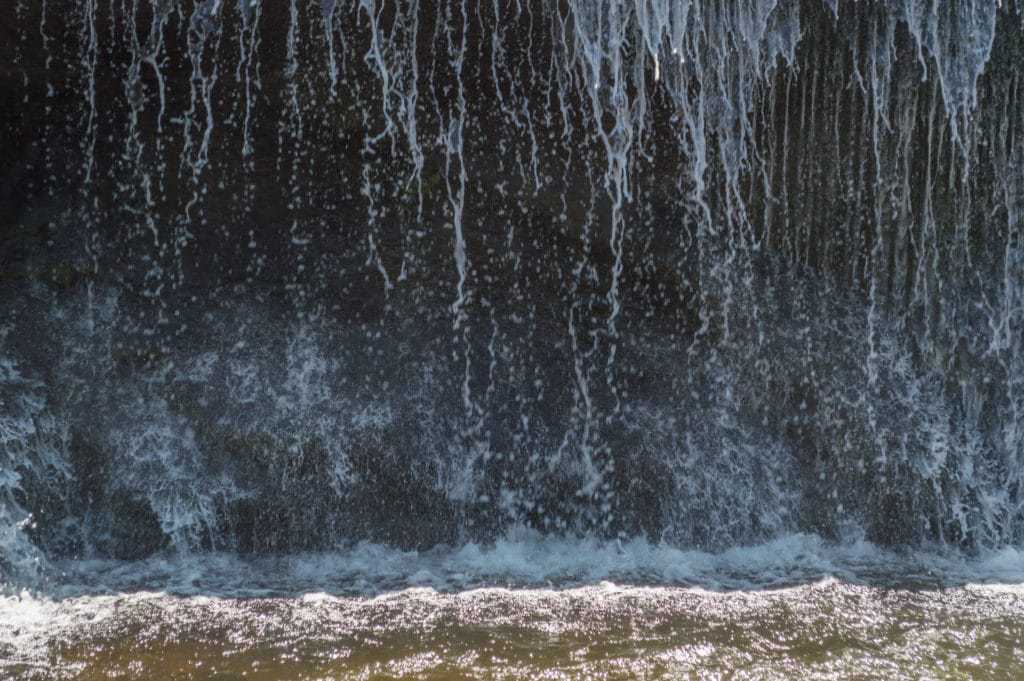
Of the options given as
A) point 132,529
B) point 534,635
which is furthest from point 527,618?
point 132,529

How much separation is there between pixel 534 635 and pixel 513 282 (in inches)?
105

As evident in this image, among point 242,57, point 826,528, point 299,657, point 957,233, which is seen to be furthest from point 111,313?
point 957,233

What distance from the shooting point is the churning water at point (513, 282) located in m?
5.77

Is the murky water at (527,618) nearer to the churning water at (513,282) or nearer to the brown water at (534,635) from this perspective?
the brown water at (534,635)

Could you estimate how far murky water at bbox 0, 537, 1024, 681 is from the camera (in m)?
3.76

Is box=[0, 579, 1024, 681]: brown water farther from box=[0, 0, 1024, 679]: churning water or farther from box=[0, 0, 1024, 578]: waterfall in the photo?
box=[0, 0, 1024, 578]: waterfall

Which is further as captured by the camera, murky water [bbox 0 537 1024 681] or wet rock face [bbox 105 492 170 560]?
wet rock face [bbox 105 492 170 560]

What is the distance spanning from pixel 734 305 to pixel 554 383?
1171mm

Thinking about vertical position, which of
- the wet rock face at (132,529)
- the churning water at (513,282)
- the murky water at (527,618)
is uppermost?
the churning water at (513,282)

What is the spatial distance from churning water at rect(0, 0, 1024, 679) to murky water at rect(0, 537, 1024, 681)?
19 cm

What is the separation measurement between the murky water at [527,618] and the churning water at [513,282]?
0.19 m

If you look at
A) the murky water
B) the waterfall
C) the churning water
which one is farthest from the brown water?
the waterfall

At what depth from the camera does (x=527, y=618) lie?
4305 mm

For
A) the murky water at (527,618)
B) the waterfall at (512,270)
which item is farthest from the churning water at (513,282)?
the murky water at (527,618)
